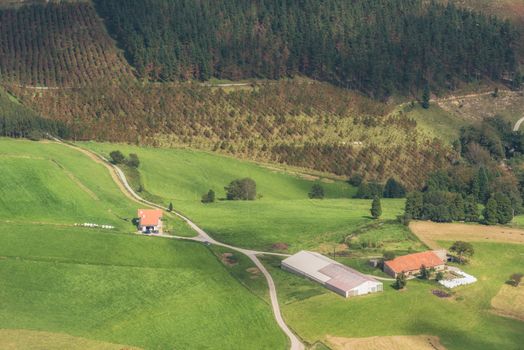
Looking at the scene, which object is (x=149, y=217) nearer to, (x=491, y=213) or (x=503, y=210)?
(x=491, y=213)

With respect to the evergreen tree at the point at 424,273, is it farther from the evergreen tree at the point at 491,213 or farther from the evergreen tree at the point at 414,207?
the evergreen tree at the point at 491,213

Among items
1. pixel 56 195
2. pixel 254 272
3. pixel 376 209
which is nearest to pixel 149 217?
pixel 56 195

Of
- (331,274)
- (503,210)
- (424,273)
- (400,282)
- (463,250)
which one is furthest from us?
(503,210)

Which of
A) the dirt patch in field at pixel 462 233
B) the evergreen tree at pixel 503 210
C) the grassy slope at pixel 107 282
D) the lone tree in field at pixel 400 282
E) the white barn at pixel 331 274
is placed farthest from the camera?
the evergreen tree at pixel 503 210

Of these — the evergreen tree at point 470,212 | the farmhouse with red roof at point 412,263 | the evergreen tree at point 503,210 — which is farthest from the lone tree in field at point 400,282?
the evergreen tree at point 503,210

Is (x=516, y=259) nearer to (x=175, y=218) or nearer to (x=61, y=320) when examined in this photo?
(x=175, y=218)

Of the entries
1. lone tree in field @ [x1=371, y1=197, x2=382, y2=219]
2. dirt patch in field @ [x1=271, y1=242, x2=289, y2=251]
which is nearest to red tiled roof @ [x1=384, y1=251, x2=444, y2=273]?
dirt patch in field @ [x1=271, y1=242, x2=289, y2=251]

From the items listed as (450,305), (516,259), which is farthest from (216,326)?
(516,259)
